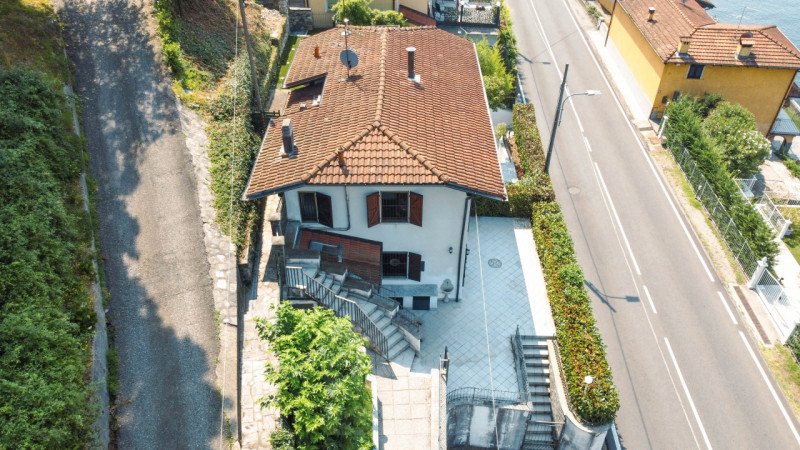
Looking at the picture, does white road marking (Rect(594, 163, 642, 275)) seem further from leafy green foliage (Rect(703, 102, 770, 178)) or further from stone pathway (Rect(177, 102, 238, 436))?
stone pathway (Rect(177, 102, 238, 436))

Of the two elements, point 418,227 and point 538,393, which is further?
point 538,393

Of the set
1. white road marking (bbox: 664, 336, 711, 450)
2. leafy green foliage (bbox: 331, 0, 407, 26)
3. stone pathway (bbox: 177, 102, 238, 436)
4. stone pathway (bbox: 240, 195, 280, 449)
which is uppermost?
leafy green foliage (bbox: 331, 0, 407, 26)

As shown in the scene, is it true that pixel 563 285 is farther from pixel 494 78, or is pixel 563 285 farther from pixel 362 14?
pixel 362 14

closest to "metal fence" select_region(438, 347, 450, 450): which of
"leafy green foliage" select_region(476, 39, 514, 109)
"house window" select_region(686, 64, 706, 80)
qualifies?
"leafy green foliage" select_region(476, 39, 514, 109)

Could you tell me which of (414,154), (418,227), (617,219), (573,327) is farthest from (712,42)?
(418,227)

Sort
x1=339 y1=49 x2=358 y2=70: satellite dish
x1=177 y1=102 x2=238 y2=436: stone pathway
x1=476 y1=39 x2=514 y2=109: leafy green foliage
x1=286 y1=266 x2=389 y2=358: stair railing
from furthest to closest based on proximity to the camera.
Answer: x1=476 y1=39 x2=514 y2=109: leafy green foliage
x1=339 y1=49 x2=358 y2=70: satellite dish
x1=286 y1=266 x2=389 y2=358: stair railing
x1=177 y1=102 x2=238 y2=436: stone pathway
